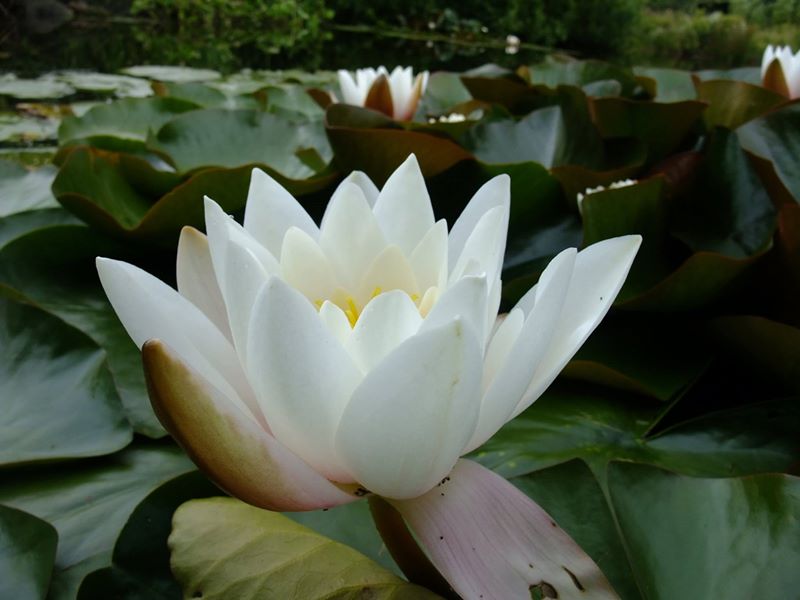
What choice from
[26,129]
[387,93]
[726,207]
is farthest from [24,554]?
[26,129]

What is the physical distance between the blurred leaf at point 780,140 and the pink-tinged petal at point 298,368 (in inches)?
29.6

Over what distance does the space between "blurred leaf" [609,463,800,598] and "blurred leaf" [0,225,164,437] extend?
1.79 ft

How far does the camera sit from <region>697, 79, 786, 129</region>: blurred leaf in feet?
4.53

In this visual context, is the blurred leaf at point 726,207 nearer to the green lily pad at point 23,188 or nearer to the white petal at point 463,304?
the white petal at point 463,304

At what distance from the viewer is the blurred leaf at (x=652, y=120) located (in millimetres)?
1269

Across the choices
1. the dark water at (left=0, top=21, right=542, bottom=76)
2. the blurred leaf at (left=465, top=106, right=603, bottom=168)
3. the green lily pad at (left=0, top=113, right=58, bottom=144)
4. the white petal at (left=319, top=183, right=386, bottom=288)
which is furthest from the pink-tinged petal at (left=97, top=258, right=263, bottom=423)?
the dark water at (left=0, top=21, right=542, bottom=76)

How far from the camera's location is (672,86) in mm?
1959

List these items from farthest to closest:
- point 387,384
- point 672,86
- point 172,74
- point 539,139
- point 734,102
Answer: point 172,74 → point 672,86 → point 734,102 → point 539,139 → point 387,384

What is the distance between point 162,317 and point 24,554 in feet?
0.74

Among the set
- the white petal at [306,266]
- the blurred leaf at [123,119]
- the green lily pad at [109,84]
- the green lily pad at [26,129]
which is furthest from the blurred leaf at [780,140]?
the green lily pad at [109,84]

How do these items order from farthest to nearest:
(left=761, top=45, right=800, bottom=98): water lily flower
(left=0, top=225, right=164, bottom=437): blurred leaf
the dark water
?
the dark water < (left=761, top=45, right=800, bottom=98): water lily flower < (left=0, top=225, right=164, bottom=437): blurred leaf

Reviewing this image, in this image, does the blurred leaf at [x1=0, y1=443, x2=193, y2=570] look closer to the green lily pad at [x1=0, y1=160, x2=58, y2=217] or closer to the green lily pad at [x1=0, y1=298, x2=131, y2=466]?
the green lily pad at [x1=0, y1=298, x2=131, y2=466]

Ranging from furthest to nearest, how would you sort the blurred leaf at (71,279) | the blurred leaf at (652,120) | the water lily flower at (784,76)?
the water lily flower at (784,76), the blurred leaf at (652,120), the blurred leaf at (71,279)

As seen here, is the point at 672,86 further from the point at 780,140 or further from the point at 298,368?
the point at 298,368
